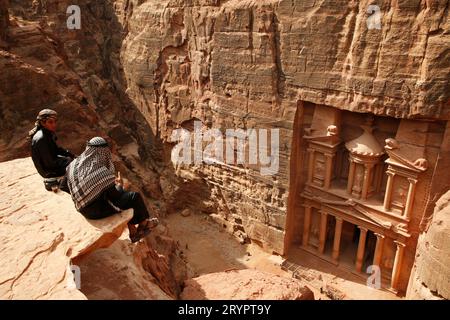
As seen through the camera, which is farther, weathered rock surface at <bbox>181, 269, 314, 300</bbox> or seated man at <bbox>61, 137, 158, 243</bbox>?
seated man at <bbox>61, 137, 158, 243</bbox>

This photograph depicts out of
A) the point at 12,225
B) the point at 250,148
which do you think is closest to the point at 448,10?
the point at 250,148

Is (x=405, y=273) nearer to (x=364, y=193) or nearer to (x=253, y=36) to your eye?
(x=364, y=193)

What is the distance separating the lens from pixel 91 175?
489 centimetres

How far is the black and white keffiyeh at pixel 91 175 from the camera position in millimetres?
4840

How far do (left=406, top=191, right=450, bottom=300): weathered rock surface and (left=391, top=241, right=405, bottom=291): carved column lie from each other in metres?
2.19

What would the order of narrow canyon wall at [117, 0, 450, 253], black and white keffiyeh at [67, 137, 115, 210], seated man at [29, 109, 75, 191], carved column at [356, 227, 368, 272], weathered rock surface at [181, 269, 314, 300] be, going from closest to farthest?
weathered rock surface at [181, 269, 314, 300]
black and white keffiyeh at [67, 137, 115, 210]
seated man at [29, 109, 75, 191]
narrow canyon wall at [117, 0, 450, 253]
carved column at [356, 227, 368, 272]

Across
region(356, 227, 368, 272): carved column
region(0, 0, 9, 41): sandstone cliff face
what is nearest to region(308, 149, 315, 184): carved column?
region(356, 227, 368, 272): carved column

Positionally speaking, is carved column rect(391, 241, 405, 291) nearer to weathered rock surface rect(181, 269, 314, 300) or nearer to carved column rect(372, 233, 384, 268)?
carved column rect(372, 233, 384, 268)

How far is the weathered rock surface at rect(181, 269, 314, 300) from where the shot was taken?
449 cm

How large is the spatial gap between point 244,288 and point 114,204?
207 cm

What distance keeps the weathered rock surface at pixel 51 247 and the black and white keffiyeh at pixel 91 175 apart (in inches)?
13.7

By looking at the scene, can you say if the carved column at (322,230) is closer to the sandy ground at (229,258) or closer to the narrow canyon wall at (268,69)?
the sandy ground at (229,258)

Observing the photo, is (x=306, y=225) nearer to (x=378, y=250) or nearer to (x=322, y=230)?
(x=322, y=230)

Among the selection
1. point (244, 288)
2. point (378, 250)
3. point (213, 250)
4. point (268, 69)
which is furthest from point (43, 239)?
point (378, 250)
